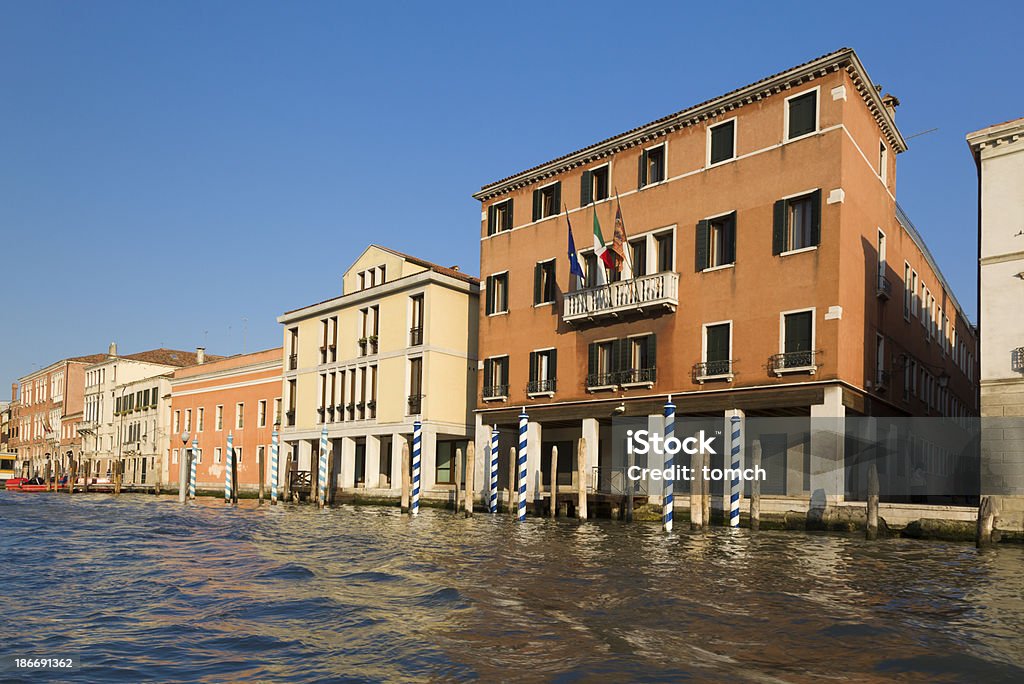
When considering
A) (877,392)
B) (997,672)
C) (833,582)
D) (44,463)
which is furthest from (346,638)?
(44,463)

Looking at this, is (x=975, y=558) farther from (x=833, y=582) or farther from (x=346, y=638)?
(x=346, y=638)

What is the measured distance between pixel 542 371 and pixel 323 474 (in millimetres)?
10967

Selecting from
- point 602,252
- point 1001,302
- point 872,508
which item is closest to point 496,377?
point 602,252

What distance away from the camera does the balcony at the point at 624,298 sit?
27.4 meters

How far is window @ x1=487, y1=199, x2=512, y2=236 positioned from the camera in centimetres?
3478

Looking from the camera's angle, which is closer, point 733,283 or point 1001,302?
point 1001,302

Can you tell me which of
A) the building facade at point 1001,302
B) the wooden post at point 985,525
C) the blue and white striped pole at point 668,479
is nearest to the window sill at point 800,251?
the building facade at point 1001,302

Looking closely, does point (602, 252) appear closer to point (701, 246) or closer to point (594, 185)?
point (701, 246)

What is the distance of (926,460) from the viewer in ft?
92.3

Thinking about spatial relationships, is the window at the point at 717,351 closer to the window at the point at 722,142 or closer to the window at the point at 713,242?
the window at the point at 713,242

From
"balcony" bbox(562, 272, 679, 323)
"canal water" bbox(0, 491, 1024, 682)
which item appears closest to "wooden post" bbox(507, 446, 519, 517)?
"balcony" bbox(562, 272, 679, 323)

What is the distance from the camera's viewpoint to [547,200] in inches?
1303

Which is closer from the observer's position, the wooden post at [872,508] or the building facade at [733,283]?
the wooden post at [872,508]

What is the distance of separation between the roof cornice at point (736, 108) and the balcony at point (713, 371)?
766 centimetres
